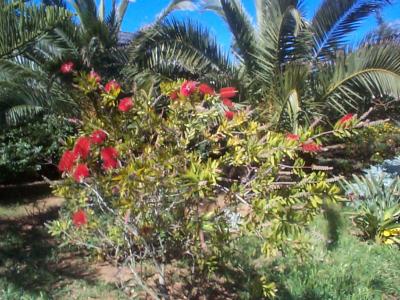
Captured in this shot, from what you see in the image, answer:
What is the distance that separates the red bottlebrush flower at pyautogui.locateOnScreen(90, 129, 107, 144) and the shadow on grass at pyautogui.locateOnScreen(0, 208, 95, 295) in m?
2.01

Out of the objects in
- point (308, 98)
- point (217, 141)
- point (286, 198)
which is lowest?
point (286, 198)

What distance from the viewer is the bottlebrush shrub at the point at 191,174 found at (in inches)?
102

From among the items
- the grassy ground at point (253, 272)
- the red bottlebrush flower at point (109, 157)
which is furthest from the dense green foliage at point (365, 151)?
the red bottlebrush flower at point (109, 157)

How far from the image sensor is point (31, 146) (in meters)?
7.76

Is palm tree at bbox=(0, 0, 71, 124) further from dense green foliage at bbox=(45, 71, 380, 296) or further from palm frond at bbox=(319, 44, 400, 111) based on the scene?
palm frond at bbox=(319, 44, 400, 111)

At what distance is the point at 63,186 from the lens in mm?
3080

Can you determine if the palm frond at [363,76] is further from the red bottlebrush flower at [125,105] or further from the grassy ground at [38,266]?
the red bottlebrush flower at [125,105]

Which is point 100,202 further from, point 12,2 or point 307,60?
point 307,60

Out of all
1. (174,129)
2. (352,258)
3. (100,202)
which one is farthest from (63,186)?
(352,258)

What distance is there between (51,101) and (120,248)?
375cm

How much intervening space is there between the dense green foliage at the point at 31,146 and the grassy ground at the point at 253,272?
6.30 feet

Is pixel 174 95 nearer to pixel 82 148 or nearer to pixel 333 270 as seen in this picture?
pixel 82 148

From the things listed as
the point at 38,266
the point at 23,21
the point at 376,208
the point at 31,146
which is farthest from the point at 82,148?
the point at 31,146

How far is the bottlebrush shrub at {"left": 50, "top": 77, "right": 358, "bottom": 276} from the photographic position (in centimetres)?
259
